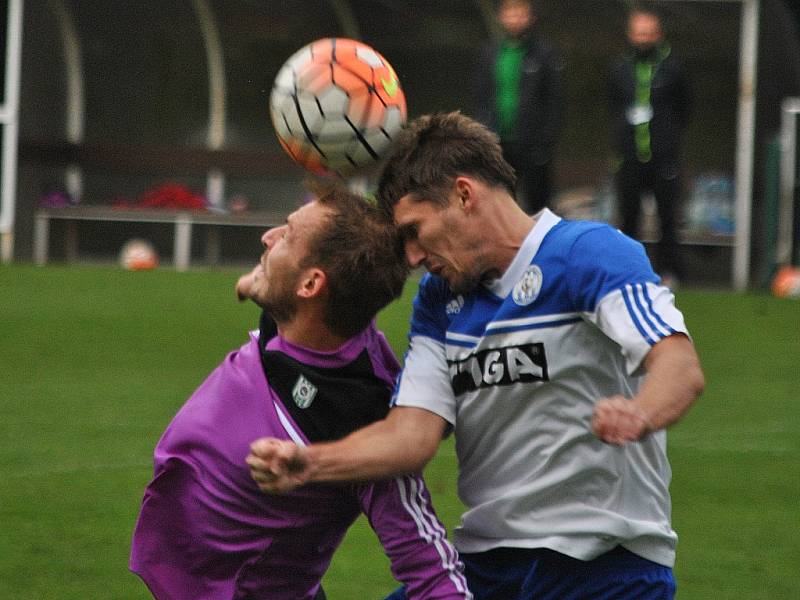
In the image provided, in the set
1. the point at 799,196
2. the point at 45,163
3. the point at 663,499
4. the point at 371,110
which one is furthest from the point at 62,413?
the point at 45,163

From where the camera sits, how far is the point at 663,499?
10.5 ft

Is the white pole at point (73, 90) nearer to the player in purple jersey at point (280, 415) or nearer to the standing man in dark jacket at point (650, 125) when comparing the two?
the standing man in dark jacket at point (650, 125)

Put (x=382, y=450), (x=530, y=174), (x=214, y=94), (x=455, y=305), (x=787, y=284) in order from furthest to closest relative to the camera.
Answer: (x=214, y=94)
(x=787, y=284)
(x=530, y=174)
(x=455, y=305)
(x=382, y=450)

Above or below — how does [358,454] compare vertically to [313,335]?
below

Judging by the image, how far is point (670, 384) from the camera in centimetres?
271

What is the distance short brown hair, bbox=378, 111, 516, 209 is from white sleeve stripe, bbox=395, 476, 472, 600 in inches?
23.2

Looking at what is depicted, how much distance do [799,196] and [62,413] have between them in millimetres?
9109

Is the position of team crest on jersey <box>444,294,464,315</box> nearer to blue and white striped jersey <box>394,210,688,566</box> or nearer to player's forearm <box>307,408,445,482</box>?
blue and white striped jersey <box>394,210,688,566</box>

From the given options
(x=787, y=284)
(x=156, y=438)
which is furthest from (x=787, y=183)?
(x=156, y=438)

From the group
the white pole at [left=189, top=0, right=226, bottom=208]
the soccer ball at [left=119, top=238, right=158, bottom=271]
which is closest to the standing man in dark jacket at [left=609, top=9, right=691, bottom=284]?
the soccer ball at [left=119, top=238, right=158, bottom=271]

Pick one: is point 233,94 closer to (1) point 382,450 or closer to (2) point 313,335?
(2) point 313,335

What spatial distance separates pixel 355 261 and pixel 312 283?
0.34ft

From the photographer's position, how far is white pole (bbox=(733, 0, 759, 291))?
14.8 meters

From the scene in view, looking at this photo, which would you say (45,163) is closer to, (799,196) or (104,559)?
(799,196)
